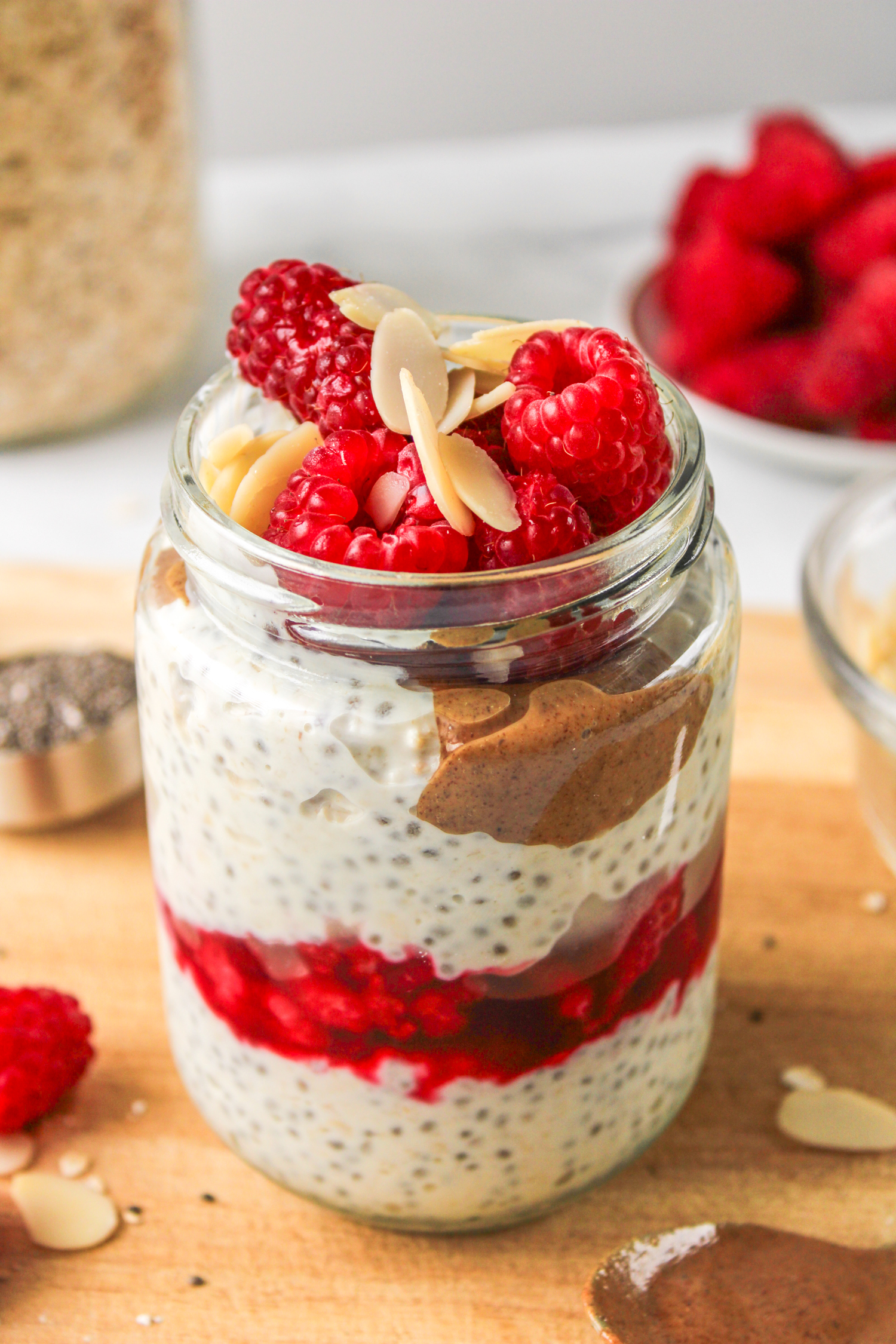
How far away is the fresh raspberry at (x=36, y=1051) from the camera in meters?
0.77

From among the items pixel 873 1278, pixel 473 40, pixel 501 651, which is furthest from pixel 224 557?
pixel 473 40

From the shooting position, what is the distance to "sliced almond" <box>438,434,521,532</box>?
583 millimetres

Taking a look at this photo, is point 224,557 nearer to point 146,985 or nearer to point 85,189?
point 146,985

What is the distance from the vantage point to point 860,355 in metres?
1.37

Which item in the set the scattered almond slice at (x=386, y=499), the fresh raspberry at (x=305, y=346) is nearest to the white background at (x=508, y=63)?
the fresh raspberry at (x=305, y=346)

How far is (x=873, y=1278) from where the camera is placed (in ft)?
2.35

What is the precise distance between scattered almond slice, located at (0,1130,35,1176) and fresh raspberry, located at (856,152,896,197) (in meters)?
1.23

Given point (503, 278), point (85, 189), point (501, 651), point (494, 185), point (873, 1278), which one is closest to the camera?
point (501, 651)

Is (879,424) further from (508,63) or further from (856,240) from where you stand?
(508,63)

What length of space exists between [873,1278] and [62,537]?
3.37 feet

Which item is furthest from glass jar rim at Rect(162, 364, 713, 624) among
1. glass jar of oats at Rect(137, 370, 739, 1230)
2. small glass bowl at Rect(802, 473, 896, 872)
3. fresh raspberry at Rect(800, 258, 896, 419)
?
fresh raspberry at Rect(800, 258, 896, 419)

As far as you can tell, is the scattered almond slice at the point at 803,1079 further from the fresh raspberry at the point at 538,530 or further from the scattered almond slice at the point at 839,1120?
the fresh raspberry at the point at 538,530

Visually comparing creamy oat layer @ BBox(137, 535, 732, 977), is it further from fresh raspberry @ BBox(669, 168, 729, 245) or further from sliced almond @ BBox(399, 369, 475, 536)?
fresh raspberry @ BBox(669, 168, 729, 245)

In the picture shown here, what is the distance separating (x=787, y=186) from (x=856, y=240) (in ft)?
0.30
